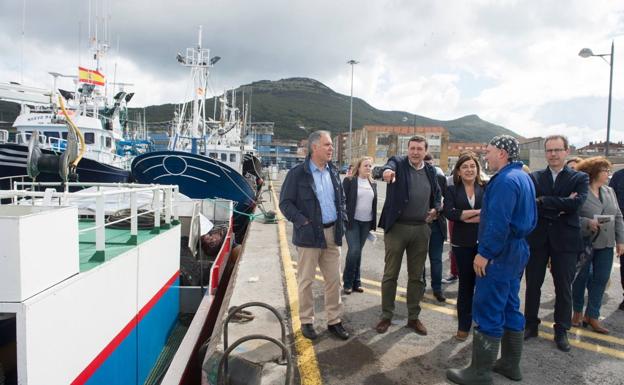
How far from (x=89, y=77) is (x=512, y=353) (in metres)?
22.1

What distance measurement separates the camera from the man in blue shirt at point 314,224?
3.69 metres

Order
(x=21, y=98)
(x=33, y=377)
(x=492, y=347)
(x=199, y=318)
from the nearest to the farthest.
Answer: (x=33, y=377) < (x=492, y=347) < (x=199, y=318) < (x=21, y=98)

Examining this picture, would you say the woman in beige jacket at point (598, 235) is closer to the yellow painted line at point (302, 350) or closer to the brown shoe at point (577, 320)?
the brown shoe at point (577, 320)

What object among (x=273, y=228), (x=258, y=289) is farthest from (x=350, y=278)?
(x=273, y=228)

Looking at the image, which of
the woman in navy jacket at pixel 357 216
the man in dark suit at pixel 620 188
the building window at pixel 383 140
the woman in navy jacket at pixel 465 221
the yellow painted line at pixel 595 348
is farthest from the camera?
the building window at pixel 383 140

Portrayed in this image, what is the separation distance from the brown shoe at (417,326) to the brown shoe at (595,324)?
5.91 feet

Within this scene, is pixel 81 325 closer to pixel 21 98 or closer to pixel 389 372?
pixel 389 372

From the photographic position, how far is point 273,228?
9.95 metres

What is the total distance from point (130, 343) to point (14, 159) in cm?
1287

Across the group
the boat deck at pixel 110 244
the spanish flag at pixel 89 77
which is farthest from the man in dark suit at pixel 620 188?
the spanish flag at pixel 89 77

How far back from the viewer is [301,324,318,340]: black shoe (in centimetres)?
369

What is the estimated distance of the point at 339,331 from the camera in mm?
3730

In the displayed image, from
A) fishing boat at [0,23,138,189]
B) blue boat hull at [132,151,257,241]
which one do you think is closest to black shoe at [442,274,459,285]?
blue boat hull at [132,151,257,241]

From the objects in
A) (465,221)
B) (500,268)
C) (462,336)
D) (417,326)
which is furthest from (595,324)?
(500,268)
